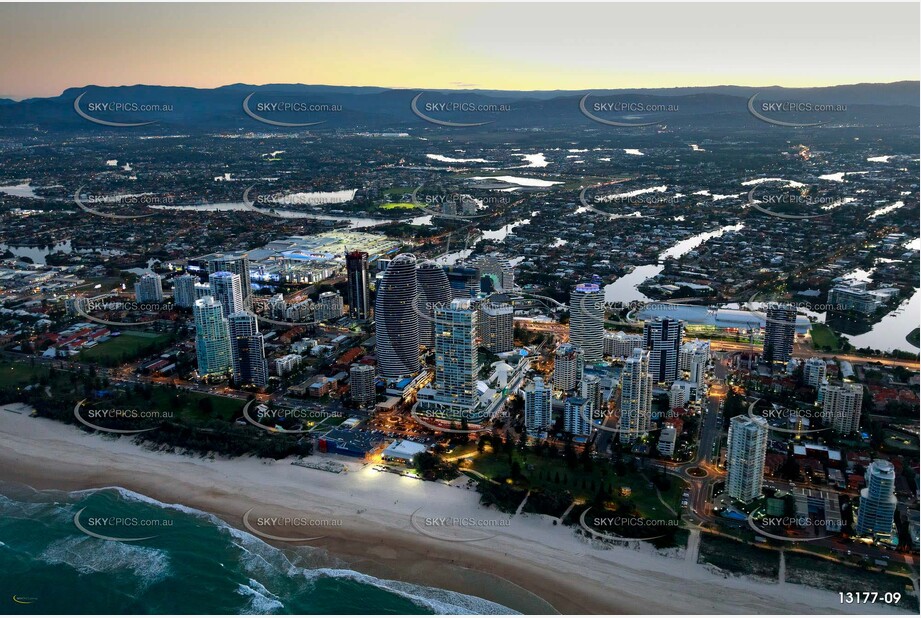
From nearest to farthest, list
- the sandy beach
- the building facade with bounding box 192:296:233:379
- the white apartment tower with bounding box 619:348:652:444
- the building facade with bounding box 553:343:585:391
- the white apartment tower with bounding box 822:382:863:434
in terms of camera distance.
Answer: the sandy beach
the white apartment tower with bounding box 619:348:652:444
the white apartment tower with bounding box 822:382:863:434
the building facade with bounding box 553:343:585:391
the building facade with bounding box 192:296:233:379

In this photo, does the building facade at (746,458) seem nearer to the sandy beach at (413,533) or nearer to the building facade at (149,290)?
the sandy beach at (413,533)

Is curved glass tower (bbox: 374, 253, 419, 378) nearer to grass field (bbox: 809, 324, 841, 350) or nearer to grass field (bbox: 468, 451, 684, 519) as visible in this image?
grass field (bbox: 468, 451, 684, 519)

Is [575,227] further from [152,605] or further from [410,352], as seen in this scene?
[152,605]

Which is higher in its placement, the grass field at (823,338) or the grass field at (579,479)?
the grass field at (823,338)

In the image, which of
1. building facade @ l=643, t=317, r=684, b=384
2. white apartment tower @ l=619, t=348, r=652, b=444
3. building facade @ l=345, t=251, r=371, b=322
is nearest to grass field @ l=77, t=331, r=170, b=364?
building facade @ l=345, t=251, r=371, b=322

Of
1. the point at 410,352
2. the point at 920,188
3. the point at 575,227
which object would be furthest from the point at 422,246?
the point at 920,188

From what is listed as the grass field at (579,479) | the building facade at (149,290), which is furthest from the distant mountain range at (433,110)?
the grass field at (579,479)
